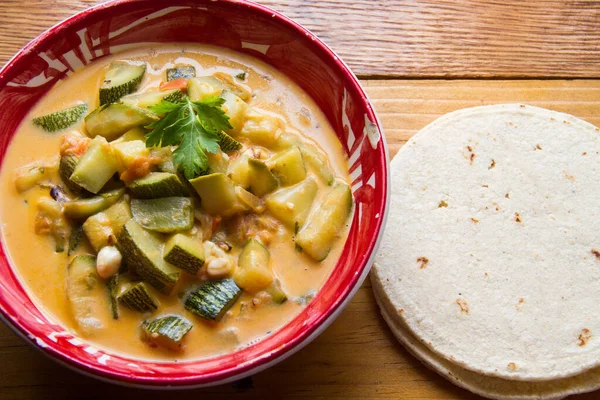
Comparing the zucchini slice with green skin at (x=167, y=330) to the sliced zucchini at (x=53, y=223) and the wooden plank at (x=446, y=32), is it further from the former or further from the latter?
the wooden plank at (x=446, y=32)

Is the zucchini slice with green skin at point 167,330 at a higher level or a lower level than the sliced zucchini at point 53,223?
lower

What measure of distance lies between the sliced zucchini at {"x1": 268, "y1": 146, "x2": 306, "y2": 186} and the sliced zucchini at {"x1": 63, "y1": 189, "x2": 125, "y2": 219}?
693 mm

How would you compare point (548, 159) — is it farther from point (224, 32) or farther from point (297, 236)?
point (224, 32)

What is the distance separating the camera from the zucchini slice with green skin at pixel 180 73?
318 cm

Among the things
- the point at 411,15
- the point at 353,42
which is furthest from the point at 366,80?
the point at 411,15

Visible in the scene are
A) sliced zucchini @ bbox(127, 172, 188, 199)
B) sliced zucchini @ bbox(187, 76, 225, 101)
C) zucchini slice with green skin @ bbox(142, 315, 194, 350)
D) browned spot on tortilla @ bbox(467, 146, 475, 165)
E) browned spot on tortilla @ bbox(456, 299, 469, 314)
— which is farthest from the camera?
browned spot on tortilla @ bbox(467, 146, 475, 165)

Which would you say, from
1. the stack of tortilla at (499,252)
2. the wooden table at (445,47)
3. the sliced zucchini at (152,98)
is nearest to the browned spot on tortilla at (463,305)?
the stack of tortilla at (499,252)

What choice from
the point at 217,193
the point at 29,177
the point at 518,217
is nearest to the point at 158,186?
the point at 217,193

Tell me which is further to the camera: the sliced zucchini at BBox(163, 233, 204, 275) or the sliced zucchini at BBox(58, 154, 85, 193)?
the sliced zucchini at BBox(58, 154, 85, 193)

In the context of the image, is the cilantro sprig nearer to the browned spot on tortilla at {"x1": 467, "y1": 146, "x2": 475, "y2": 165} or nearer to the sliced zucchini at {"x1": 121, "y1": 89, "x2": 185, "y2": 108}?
the sliced zucchini at {"x1": 121, "y1": 89, "x2": 185, "y2": 108}

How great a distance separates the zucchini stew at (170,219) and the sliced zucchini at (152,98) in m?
0.01

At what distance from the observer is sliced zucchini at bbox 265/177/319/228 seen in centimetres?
284

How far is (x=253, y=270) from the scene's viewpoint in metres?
2.68

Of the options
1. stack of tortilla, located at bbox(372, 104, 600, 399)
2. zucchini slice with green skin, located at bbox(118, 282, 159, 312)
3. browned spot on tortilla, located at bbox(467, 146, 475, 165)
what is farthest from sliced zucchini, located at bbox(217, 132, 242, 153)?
browned spot on tortilla, located at bbox(467, 146, 475, 165)
